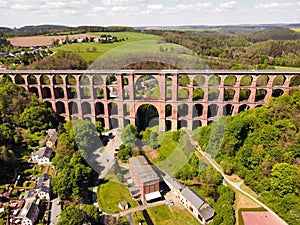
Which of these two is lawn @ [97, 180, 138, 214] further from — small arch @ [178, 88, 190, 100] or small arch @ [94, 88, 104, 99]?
small arch @ [178, 88, 190, 100]

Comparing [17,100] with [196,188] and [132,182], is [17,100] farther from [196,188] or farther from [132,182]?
[196,188]

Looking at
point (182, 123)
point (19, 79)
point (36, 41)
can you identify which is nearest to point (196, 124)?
point (182, 123)

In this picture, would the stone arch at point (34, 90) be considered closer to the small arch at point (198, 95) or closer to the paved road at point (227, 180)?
the small arch at point (198, 95)

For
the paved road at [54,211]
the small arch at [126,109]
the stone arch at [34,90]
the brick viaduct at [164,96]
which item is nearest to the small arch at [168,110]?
the brick viaduct at [164,96]

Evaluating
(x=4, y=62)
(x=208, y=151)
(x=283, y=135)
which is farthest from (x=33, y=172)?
(x=4, y=62)

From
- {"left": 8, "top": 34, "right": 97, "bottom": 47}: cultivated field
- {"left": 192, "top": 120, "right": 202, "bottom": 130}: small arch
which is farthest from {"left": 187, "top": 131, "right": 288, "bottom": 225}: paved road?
{"left": 8, "top": 34, "right": 97, "bottom": 47}: cultivated field

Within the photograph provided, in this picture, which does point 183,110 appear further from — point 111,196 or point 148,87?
point 111,196
